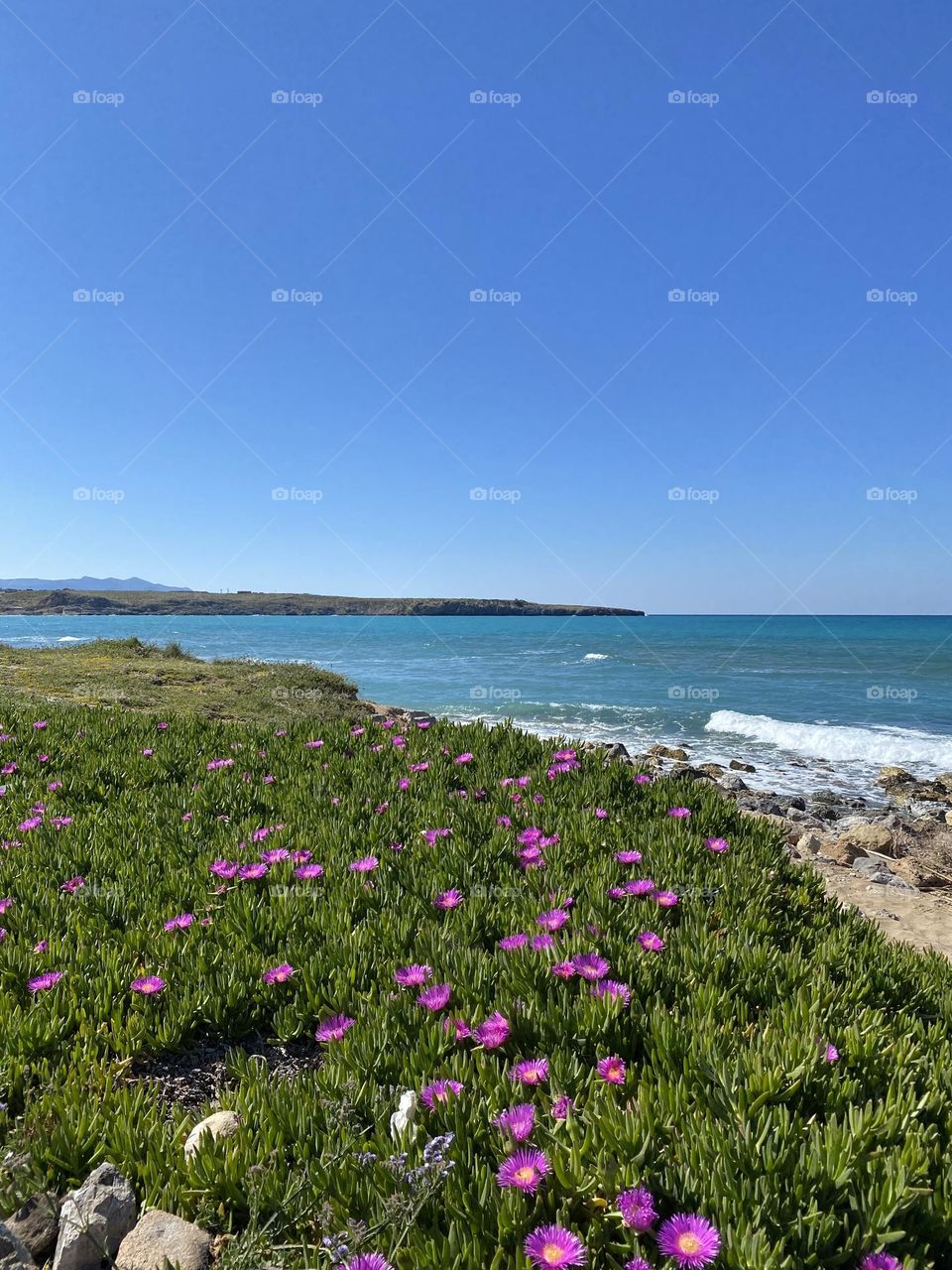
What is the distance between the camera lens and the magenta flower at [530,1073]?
6.95 ft

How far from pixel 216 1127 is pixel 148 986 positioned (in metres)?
0.84

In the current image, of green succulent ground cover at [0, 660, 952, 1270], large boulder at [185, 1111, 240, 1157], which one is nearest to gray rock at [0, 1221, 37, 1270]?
green succulent ground cover at [0, 660, 952, 1270]

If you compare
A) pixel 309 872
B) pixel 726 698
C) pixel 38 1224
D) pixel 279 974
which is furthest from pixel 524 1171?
pixel 726 698

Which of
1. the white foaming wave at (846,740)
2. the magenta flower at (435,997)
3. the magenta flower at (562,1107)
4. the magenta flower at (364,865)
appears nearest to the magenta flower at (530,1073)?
the magenta flower at (562,1107)

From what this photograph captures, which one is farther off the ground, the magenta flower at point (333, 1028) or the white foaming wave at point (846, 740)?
the magenta flower at point (333, 1028)

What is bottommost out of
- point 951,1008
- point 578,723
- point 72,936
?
point 578,723

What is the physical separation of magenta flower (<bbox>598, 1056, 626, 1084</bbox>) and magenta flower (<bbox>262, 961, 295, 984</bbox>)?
1341 mm

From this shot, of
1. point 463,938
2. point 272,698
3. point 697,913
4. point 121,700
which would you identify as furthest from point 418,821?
point 272,698

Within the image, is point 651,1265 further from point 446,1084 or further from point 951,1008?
point 951,1008

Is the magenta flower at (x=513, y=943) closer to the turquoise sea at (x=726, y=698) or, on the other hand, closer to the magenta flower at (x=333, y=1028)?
the magenta flower at (x=333, y=1028)

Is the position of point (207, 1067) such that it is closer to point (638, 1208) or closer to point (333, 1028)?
point (333, 1028)

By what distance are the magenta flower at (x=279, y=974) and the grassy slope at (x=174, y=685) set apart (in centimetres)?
868

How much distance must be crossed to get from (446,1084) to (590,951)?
902mm

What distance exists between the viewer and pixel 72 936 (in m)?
3.23
